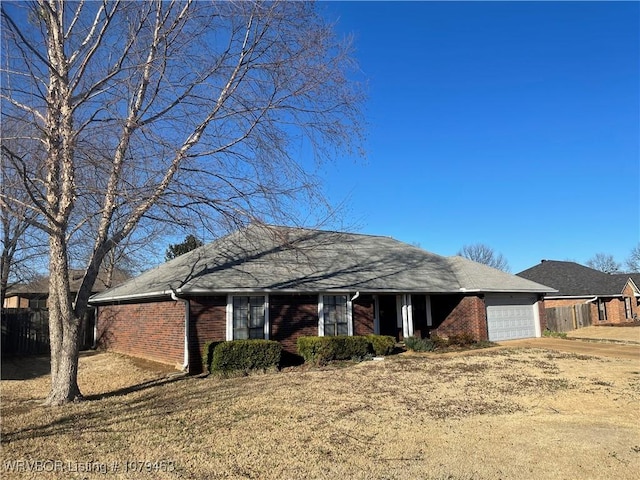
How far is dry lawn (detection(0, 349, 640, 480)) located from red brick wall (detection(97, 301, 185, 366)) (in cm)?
204

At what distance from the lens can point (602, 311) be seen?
1353 inches

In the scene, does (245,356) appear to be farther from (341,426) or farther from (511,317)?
(511,317)

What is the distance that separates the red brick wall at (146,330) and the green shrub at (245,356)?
1954mm

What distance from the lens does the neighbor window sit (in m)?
14.9

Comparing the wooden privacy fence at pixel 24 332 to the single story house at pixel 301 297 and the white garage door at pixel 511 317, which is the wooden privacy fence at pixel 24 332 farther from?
the white garage door at pixel 511 317

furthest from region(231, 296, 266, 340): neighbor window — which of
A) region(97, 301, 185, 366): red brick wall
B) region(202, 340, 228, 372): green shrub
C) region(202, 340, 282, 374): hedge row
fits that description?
region(97, 301, 185, 366): red brick wall

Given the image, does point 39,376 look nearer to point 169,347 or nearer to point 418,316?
point 169,347

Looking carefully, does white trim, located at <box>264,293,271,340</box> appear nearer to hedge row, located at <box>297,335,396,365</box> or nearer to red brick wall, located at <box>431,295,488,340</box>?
hedge row, located at <box>297,335,396,365</box>

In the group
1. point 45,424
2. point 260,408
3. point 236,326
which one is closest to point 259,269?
point 236,326

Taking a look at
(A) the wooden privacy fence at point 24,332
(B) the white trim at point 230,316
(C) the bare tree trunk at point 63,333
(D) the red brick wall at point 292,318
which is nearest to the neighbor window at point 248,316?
(B) the white trim at point 230,316

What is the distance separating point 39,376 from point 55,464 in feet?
32.8

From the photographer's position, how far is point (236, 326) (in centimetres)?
1490

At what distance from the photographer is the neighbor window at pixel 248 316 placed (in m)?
14.9

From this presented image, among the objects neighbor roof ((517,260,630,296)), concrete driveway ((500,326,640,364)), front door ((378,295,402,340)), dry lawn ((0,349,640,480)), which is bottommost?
concrete driveway ((500,326,640,364))
